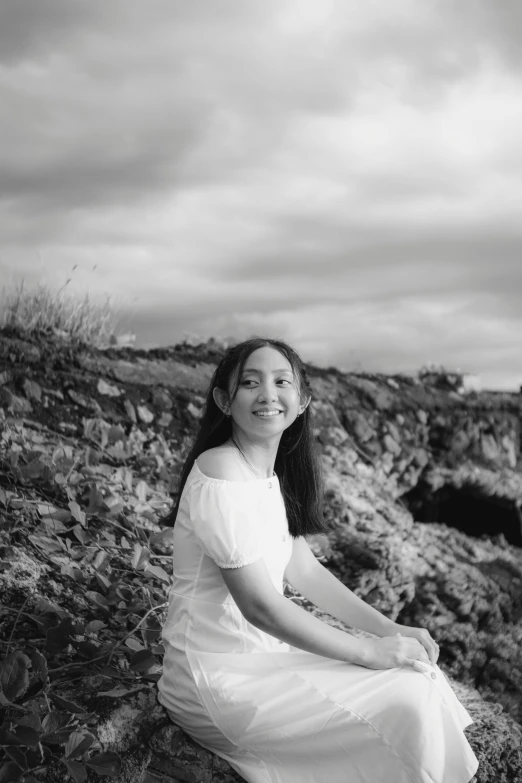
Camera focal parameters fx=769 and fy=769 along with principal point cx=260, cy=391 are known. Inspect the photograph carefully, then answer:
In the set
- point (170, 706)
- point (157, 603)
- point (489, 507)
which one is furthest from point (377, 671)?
point (489, 507)

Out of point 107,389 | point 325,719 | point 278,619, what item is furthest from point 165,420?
point 325,719

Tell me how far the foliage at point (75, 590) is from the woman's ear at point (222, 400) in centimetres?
78

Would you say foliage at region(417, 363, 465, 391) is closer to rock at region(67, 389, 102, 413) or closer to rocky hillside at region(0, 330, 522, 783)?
rocky hillside at region(0, 330, 522, 783)

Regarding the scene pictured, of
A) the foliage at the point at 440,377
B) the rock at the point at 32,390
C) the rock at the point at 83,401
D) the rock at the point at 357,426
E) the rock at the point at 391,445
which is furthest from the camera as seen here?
the foliage at the point at 440,377

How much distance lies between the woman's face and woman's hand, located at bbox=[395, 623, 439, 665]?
2.26 feet

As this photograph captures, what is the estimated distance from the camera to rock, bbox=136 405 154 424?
169 inches

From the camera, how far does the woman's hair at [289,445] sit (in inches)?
94.4

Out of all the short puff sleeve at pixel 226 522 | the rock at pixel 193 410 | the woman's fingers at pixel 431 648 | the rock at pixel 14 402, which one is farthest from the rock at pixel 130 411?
the woman's fingers at pixel 431 648

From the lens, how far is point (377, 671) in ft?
6.57

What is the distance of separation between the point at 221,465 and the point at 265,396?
0.85ft

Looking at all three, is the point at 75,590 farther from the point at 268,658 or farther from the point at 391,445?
the point at 391,445

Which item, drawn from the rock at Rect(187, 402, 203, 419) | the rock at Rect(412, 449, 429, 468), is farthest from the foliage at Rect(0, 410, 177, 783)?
the rock at Rect(412, 449, 429, 468)

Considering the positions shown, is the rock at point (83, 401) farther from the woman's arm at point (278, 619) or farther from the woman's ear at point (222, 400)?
the woman's arm at point (278, 619)

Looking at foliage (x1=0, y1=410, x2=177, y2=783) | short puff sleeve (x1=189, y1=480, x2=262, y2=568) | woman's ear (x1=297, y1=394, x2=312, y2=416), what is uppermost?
woman's ear (x1=297, y1=394, x2=312, y2=416)
